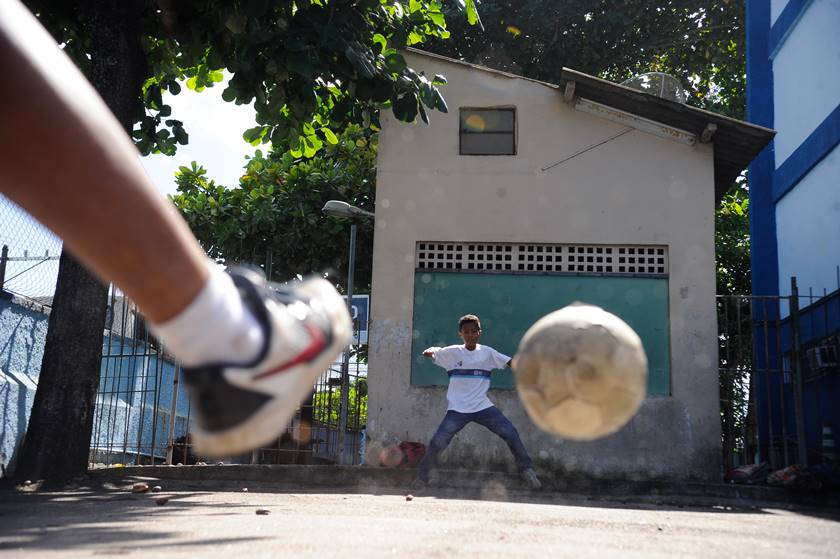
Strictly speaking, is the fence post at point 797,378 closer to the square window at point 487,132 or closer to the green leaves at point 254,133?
the square window at point 487,132

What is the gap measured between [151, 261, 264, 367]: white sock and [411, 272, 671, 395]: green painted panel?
11.2m

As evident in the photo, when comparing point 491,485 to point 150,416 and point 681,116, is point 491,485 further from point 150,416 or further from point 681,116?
point 150,416

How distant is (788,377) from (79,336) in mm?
11439

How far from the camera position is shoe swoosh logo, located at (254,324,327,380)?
80.5 inches

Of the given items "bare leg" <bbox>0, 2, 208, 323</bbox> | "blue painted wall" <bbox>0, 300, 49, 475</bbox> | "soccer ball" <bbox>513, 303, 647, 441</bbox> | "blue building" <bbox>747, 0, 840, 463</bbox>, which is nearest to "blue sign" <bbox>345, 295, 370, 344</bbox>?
"blue painted wall" <bbox>0, 300, 49, 475</bbox>

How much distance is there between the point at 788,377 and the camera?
14.7 meters

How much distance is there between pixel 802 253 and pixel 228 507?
11.6m

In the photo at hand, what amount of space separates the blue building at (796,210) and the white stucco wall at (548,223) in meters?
1.35

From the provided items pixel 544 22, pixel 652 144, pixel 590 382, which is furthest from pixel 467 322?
pixel 544 22

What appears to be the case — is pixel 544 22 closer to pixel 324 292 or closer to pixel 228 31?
pixel 228 31

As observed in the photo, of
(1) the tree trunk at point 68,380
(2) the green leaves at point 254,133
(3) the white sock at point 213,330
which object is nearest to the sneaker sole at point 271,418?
(3) the white sock at point 213,330

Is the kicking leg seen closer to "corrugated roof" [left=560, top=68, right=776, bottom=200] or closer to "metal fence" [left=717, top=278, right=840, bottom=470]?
"metal fence" [left=717, top=278, right=840, bottom=470]

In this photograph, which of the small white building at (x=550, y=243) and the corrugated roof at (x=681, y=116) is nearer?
the small white building at (x=550, y=243)

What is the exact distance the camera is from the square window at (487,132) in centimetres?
1414
